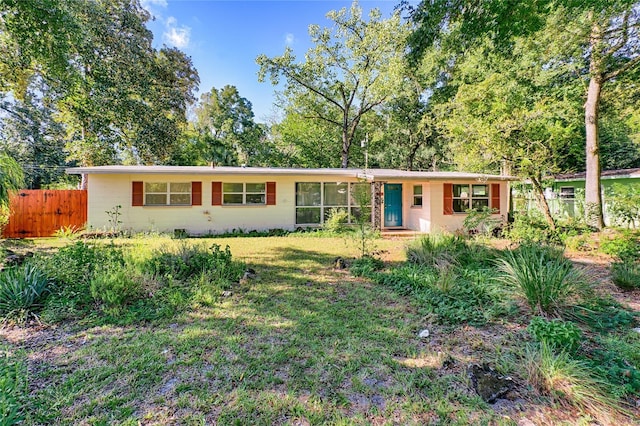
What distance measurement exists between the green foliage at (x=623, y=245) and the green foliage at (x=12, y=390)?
894 cm

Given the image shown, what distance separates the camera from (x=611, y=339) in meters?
3.12

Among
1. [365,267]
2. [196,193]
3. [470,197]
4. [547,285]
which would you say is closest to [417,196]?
[470,197]

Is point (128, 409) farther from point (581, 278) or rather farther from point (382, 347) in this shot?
point (581, 278)

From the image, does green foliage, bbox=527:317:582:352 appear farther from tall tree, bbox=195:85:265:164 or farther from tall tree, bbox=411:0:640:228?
tall tree, bbox=195:85:265:164

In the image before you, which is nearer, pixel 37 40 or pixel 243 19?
pixel 37 40

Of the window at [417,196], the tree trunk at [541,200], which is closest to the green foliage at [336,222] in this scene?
the window at [417,196]

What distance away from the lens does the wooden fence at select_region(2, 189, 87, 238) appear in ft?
33.2

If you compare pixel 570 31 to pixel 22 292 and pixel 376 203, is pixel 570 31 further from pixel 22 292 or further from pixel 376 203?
pixel 22 292

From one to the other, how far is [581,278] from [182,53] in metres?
19.9

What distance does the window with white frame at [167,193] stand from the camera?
10875mm

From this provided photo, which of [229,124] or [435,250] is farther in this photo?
[229,124]

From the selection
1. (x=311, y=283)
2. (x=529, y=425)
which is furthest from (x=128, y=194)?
(x=529, y=425)

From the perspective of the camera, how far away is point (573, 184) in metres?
15.8

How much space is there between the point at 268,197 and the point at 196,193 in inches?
105
